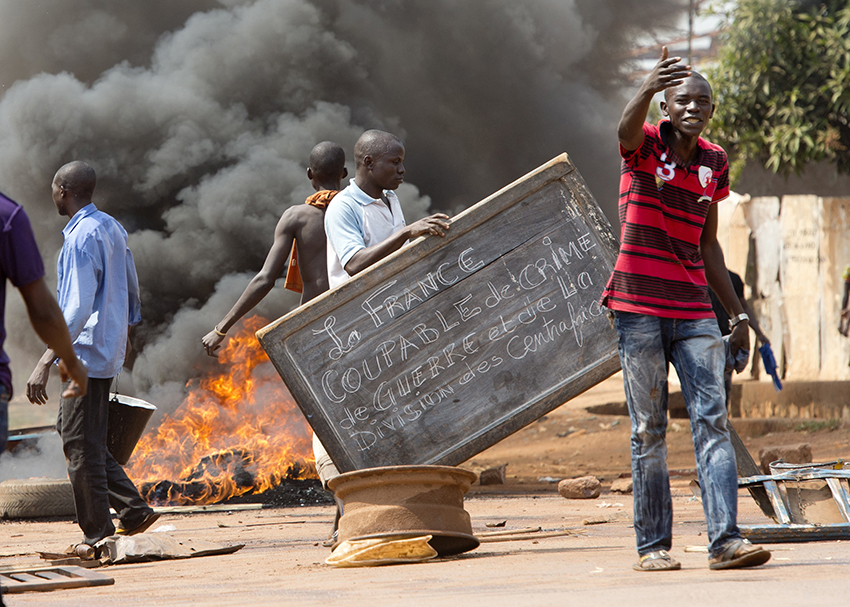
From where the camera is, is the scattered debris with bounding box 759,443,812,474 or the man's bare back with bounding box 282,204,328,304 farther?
the scattered debris with bounding box 759,443,812,474

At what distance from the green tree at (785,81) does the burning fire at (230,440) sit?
6.66 meters

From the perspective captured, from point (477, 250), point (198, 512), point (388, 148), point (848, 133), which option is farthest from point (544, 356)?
point (848, 133)

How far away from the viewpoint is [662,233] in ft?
10.5

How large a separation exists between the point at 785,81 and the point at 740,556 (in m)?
10.3

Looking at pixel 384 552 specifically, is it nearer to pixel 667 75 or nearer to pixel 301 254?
pixel 301 254

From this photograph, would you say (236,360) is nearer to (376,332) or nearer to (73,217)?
(73,217)

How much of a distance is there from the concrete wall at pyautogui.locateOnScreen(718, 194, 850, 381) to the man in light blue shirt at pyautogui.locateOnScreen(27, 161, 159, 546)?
8.70 metres

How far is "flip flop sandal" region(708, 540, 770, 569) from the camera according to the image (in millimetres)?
3051

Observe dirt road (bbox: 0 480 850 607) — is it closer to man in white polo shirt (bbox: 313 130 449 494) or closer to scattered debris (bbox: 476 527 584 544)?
scattered debris (bbox: 476 527 584 544)

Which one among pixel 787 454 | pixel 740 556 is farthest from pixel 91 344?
pixel 787 454

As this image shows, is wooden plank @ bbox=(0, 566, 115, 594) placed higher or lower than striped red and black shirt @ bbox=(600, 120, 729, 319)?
lower

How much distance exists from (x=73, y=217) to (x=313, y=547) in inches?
78.0

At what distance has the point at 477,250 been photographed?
4.15 m

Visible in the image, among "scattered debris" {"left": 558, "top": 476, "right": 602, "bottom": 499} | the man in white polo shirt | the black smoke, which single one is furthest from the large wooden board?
the black smoke
